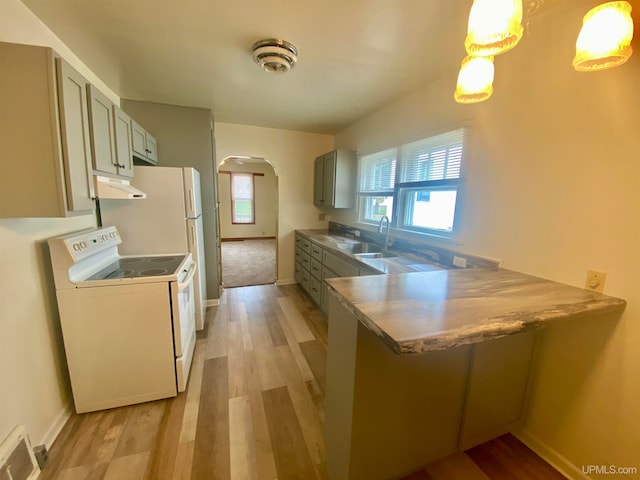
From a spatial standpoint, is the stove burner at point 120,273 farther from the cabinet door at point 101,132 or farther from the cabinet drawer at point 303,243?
the cabinet drawer at point 303,243

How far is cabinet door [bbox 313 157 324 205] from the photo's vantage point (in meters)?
3.95

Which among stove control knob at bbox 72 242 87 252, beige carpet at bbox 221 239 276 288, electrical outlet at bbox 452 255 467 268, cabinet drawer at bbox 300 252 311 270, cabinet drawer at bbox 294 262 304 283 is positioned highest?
stove control knob at bbox 72 242 87 252

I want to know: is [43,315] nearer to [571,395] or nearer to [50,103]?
[50,103]

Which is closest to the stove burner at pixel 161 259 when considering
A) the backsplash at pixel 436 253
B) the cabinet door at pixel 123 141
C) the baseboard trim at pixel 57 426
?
the cabinet door at pixel 123 141

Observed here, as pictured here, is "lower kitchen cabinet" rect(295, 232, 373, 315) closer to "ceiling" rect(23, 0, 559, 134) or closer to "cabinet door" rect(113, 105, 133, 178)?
"ceiling" rect(23, 0, 559, 134)

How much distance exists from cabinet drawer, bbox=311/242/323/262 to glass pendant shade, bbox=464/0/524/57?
98.0 inches

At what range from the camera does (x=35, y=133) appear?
121 cm

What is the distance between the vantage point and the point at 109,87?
2508mm

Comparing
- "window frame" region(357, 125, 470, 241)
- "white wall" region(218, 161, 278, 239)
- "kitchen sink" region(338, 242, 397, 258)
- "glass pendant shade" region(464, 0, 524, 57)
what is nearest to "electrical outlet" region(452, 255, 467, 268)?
"window frame" region(357, 125, 470, 241)

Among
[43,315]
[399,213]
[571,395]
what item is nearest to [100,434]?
[43,315]

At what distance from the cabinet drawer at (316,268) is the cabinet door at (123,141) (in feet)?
6.93

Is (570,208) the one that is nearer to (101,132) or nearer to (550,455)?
(550,455)

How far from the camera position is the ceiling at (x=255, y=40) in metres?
1.43

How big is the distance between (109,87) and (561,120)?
3670 millimetres
